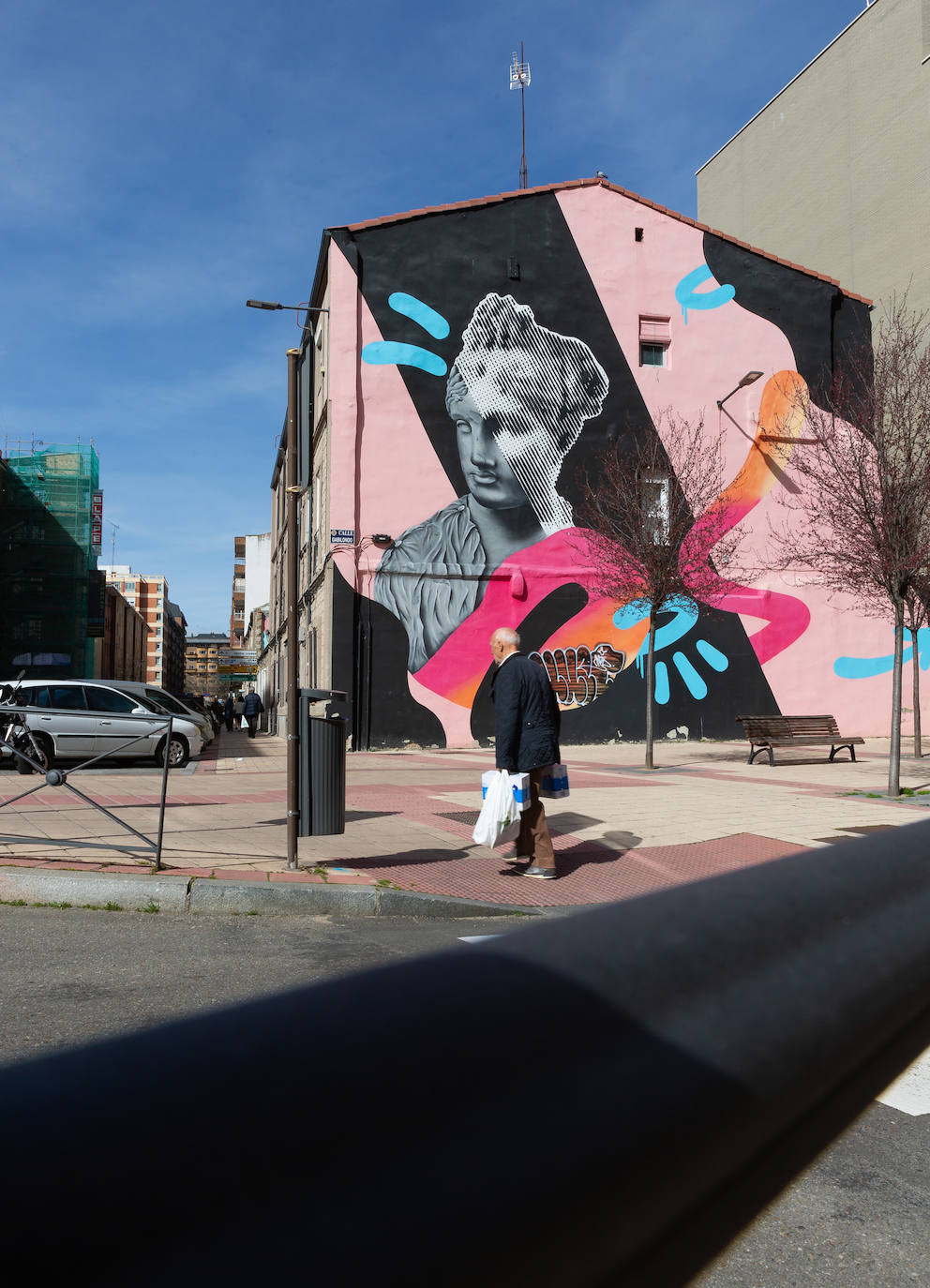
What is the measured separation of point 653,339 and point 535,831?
65.6 ft

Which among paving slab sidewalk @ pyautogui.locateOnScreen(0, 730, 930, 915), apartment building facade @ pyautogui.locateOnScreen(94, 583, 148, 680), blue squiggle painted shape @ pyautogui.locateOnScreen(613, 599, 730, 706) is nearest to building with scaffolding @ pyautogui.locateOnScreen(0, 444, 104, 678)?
apartment building facade @ pyautogui.locateOnScreen(94, 583, 148, 680)

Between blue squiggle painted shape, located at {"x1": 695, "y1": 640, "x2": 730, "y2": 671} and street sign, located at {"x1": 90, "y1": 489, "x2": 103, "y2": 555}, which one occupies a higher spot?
street sign, located at {"x1": 90, "y1": 489, "x2": 103, "y2": 555}

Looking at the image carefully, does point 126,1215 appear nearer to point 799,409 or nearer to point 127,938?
point 127,938

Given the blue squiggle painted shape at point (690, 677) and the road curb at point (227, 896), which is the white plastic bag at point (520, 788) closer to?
the road curb at point (227, 896)

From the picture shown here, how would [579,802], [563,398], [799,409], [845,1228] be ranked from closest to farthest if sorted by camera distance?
[845,1228] < [579,802] < [563,398] < [799,409]

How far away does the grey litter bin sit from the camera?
6.96m

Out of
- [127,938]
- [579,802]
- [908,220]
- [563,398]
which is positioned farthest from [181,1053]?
[908,220]

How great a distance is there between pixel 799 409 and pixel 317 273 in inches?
496

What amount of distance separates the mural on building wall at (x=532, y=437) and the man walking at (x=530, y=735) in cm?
1448

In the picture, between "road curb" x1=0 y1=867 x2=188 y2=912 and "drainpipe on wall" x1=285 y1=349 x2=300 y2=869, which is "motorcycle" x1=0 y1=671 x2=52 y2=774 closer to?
"road curb" x1=0 y1=867 x2=188 y2=912

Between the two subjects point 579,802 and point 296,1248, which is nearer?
point 296,1248

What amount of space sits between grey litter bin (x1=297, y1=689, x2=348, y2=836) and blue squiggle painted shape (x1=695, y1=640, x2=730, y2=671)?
18285mm

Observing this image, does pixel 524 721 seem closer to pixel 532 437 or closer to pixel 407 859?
pixel 407 859

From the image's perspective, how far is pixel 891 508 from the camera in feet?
40.0
